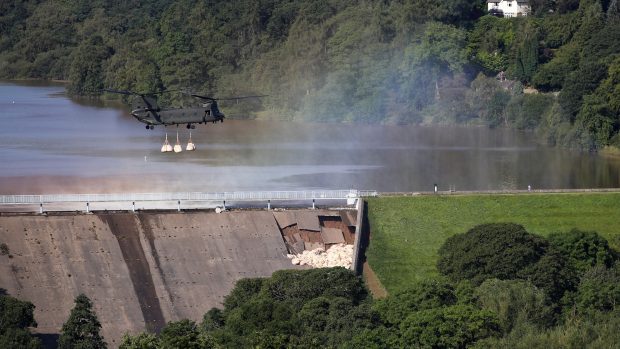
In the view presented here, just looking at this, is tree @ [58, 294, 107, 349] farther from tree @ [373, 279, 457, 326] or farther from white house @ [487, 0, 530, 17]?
white house @ [487, 0, 530, 17]

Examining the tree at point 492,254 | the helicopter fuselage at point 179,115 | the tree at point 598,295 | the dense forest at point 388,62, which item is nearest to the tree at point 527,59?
the dense forest at point 388,62

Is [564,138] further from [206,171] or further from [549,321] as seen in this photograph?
[549,321]

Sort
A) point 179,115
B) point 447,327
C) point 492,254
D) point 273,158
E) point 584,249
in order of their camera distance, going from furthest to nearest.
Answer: point 273,158 → point 179,115 → point 584,249 → point 492,254 → point 447,327

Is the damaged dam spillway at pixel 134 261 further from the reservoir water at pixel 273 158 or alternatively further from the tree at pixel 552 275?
the reservoir water at pixel 273 158

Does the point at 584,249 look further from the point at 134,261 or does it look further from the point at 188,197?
the point at 134,261

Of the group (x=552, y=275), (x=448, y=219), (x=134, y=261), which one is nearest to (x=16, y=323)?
(x=134, y=261)

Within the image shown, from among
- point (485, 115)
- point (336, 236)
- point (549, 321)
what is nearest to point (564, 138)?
point (485, 115)

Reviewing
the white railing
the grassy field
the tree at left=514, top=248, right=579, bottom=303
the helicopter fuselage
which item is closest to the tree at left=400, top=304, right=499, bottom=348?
the tree at left=514, top=248, right=579, bottom=303
